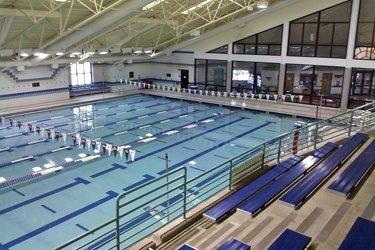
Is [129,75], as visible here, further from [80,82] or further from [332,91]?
[332,91]

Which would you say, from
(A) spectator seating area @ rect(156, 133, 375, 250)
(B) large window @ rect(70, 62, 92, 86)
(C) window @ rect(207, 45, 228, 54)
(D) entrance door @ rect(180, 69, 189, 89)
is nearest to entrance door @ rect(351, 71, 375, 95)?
(C) window @ rect(207, 45, 228, 54)

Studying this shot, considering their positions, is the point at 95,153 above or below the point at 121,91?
below

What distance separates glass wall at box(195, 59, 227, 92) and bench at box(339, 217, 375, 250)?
1741 cm

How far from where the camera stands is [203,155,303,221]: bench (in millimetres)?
5410

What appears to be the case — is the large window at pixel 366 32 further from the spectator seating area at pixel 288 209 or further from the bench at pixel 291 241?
the bench at pixel 291 241

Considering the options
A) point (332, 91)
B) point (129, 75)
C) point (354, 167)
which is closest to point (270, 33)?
point (332, 91)

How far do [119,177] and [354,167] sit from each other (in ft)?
19.9

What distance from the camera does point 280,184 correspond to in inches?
249

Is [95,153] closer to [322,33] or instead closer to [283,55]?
[283,55]

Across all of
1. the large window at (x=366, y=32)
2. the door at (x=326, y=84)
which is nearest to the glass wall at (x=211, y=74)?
the door at (x=326, y=84)

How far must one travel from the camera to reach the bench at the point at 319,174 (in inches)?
228

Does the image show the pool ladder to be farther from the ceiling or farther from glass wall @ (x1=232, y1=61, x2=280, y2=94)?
glass wall @ (x1=232, y1=61, x2=280, y2=94)

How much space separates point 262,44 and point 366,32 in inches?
212

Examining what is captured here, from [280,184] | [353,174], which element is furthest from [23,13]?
[353,174]
